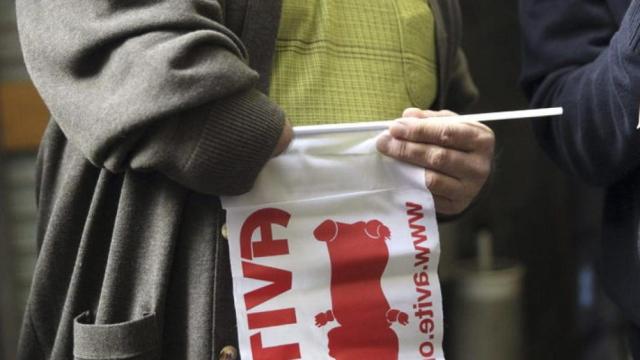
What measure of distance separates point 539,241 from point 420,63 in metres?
1.09

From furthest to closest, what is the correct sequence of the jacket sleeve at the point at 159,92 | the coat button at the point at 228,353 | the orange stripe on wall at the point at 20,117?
1. the orange stripe on wall at the point at 20,117
2. the coat button at the point at 228,353
3. the jacket sleeve at the point at 159,92

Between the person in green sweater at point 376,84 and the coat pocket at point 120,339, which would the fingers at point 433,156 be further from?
the coat pocket at point 120,339

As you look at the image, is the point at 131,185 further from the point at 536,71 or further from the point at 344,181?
the point at 536,71

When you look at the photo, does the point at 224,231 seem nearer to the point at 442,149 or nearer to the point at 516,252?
the point at 442,149

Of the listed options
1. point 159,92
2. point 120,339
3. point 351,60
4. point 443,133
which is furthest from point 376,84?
point 120,339

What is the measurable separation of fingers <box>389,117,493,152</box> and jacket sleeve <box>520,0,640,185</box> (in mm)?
207

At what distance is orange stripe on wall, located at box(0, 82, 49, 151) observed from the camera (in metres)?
1.40

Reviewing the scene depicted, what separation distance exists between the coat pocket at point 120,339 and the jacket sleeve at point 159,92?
185 mm

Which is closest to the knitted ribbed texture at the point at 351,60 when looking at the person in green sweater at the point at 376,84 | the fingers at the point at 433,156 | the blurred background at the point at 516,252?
the person in green sweater at the point at 376,84

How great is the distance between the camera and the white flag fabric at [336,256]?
34.9 inches

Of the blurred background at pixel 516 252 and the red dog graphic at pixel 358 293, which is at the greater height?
the red dog graphic at pixel 358 293

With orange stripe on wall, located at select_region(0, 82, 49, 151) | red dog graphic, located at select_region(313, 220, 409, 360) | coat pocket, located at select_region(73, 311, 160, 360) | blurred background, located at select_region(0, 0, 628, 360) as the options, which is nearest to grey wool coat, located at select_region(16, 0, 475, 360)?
coat pocket, located at select_region(73, 311, 160, 360)

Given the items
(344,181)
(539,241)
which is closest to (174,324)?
→ (344,181)

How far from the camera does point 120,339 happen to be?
86 cm
